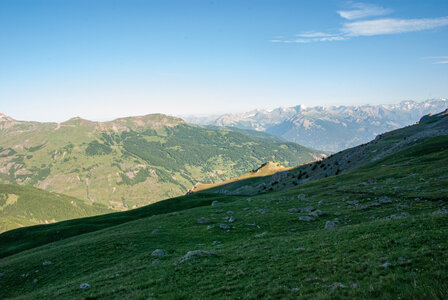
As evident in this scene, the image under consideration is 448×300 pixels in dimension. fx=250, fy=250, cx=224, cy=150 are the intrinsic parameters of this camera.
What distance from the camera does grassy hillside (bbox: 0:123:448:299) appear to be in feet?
44.8

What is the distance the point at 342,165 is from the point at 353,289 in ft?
319

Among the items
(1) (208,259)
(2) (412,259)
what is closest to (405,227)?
(2) (412,259)

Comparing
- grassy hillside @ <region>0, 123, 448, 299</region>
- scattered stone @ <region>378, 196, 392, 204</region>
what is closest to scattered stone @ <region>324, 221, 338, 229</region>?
grassy hillside @ <region>0, 123, 448, 299</region>

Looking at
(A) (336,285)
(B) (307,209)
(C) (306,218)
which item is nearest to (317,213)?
(C) (306,218)

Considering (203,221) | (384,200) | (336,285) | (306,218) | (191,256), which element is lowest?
(203,221)

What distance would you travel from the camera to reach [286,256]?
68.9ft

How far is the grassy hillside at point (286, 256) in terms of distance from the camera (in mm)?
13656

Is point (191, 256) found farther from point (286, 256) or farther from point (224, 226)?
point (224, 226)

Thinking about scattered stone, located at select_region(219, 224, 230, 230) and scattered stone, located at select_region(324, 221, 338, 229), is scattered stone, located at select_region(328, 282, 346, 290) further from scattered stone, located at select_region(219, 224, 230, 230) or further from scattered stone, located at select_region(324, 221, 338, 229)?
scattered stone, located at select_region(219, 224, 230, 230)

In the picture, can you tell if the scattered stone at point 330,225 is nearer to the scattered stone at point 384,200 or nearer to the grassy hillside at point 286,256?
the grassy hillside at point 286,256

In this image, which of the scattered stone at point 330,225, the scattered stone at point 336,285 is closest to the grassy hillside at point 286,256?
the scattered stone at point 336,285

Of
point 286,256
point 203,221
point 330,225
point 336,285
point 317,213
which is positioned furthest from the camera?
point 203,221

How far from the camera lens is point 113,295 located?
62.0 feet

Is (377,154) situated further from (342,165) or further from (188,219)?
(188,219)
